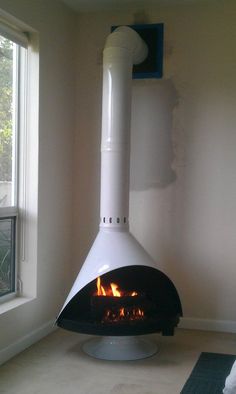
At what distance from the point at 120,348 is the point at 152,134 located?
1743 mm

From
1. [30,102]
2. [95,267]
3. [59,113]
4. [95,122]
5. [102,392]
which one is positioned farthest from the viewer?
[95,122]

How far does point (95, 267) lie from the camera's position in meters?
3.35

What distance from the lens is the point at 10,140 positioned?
A: 3539 mm

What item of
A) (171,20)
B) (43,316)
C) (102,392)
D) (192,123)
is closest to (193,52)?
(171,20)

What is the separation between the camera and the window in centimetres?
342

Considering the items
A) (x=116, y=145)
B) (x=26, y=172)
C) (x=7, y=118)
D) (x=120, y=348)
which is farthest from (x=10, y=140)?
(x=120, y=348)

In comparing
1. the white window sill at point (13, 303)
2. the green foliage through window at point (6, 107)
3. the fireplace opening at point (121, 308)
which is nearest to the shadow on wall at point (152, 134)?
the fireplace opening at point (121, 308)

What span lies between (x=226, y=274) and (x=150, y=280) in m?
0.71

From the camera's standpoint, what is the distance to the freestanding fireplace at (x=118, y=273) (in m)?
3.32

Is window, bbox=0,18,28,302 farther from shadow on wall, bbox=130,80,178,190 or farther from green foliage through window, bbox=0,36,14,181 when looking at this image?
shadow on wall, bbox=130,80,178,190

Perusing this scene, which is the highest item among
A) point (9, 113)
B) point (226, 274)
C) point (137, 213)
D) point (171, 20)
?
point (171, 20)

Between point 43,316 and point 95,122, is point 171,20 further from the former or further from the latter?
point 43,316

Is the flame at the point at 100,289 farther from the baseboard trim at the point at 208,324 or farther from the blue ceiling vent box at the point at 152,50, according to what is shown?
the blue ceiling vent box at the point at 152,50

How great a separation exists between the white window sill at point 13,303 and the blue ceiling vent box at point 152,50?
6.51 ft
